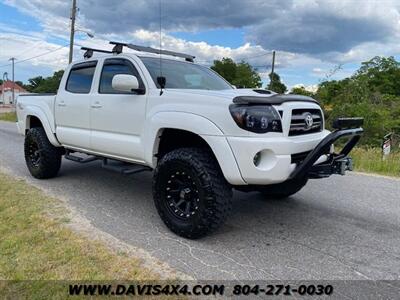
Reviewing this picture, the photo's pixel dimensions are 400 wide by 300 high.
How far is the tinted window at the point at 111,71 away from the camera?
4974mm

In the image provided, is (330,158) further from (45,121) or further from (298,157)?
(45,121)

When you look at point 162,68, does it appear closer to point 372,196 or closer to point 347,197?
point 347,197

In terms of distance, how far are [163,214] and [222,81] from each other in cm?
222

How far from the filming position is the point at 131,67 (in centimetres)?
491

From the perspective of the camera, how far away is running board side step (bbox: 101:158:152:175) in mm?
4863

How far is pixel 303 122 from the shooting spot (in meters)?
4.08

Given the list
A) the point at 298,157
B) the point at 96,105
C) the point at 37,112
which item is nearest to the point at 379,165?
the point at 298,157

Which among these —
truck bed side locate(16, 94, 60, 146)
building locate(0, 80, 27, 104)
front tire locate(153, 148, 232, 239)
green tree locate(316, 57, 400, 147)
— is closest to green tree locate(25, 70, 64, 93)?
truck bed side locate(16, 94, 60, 146)

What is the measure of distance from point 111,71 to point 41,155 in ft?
6.95

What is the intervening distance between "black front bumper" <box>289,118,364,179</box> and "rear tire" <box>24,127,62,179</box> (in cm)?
423

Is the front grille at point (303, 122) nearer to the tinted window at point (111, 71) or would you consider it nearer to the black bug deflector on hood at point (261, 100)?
the black bug deflector on hood at point (261, 100)

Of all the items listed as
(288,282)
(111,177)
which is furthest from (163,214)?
(111,177)

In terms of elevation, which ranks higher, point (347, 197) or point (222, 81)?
point (222, 81)

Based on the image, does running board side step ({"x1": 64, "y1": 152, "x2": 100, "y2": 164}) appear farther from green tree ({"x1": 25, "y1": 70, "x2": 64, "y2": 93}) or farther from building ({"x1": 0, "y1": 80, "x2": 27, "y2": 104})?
building ({"x1": 0, "y1": 80, "x2": 27, "y2": 104})
